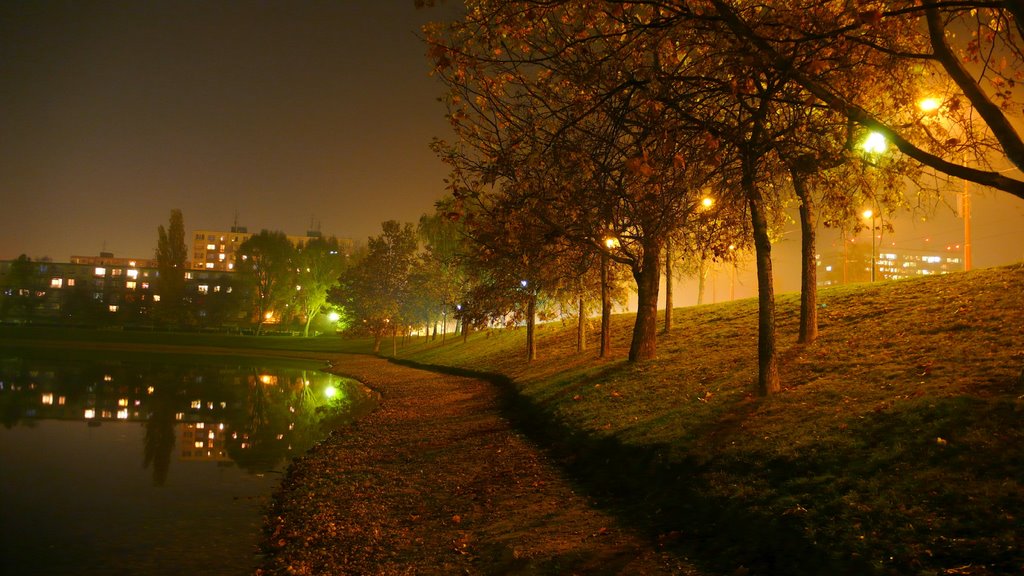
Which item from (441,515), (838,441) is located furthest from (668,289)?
(441,515)

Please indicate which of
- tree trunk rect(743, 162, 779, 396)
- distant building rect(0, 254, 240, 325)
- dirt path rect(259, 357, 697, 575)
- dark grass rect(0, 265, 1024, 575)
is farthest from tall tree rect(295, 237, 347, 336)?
tree trunk rect(743, 162, 779, 396)

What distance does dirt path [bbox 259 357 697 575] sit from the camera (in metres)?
8.71

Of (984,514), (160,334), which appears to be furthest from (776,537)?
(160,334)

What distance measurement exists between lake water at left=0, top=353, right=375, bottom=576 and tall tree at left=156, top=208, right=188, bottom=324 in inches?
2400

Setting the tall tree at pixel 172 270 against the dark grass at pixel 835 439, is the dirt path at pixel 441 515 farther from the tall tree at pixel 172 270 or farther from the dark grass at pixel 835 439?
the tall tree at pixel 172 270

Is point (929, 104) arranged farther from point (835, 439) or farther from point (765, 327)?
point (835, 439)

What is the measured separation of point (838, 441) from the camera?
10.3 meters

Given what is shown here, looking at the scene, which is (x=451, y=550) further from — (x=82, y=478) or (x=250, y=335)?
(x=250, y=335)

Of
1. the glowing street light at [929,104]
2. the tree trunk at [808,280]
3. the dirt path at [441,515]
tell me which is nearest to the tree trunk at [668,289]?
the tree trunk at [808,280]

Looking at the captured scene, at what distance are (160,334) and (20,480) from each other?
8005cm

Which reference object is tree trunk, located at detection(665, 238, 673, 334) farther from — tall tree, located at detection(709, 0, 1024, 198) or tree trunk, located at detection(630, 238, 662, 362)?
tall tree, located at detection(709, 0, 1024, 198)

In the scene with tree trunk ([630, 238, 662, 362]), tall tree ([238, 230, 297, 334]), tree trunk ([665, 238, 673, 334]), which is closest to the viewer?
tree trunk ([630, 238, 662, 362])

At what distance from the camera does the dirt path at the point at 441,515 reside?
8.71 metres

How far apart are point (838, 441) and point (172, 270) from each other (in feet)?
353
